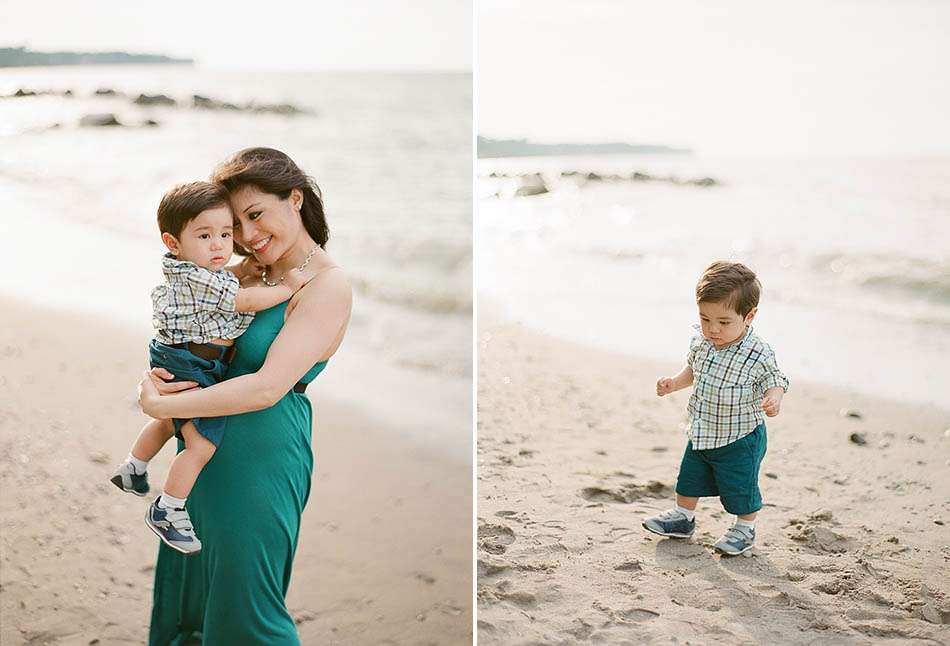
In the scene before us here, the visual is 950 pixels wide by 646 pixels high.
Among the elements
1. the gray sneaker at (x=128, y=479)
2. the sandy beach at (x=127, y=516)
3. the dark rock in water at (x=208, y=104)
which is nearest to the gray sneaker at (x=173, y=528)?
the gray sneaker at (x=128, y=479)

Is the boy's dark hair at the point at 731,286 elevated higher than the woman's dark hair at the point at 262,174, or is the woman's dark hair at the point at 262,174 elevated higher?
the woman's dark hair at the point at 262,174

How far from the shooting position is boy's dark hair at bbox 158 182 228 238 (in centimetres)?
195

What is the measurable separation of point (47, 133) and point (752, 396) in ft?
8.92

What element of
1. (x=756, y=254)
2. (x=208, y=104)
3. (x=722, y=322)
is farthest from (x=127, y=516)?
(x=756, y=254)

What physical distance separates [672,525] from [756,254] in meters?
3.17

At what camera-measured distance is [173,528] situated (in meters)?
2.05

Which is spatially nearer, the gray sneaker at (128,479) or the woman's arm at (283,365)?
the woman's arm at (283,365)

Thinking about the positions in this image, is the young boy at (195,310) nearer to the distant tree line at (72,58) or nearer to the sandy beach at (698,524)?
the sandy beach at (698,524)

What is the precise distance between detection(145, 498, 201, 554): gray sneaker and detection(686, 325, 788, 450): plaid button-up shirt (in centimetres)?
149

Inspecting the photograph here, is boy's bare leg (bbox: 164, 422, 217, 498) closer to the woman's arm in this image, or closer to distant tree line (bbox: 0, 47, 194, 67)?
the woman's arm

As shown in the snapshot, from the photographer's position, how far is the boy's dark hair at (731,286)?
2.75m

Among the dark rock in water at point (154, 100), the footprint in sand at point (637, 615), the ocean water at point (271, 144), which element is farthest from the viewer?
the dark rock in water at point (154, 100)

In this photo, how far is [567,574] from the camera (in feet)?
10.5

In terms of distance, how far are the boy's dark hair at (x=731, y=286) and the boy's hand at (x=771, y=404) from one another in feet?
0.76
